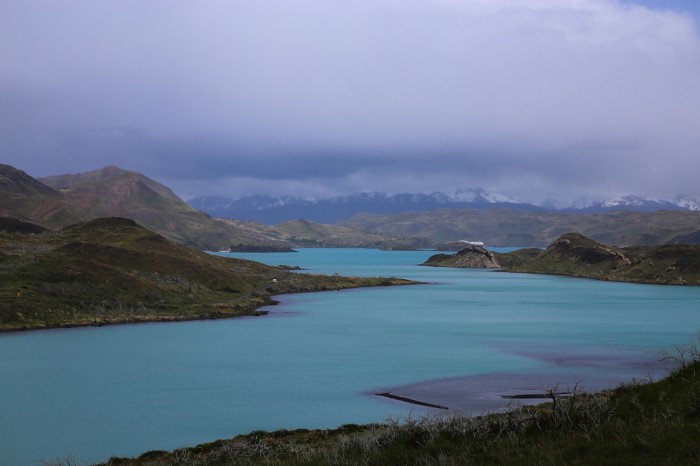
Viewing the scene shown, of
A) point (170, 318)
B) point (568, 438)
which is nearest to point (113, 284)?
point (170, 318)

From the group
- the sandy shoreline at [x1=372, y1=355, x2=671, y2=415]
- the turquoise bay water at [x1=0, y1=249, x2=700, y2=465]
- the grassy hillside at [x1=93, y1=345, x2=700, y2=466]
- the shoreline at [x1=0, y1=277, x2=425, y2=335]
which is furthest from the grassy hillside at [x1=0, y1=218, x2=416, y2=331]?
the grassy hillside at [x1=93, y1=345, x2=700, y2=466]

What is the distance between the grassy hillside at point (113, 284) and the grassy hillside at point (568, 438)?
274 feet

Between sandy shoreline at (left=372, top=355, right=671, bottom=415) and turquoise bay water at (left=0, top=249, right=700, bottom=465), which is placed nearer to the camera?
turquoise bay water at (left=0, top=249, right=700, bottom=465)

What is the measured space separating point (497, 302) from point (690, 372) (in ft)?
429

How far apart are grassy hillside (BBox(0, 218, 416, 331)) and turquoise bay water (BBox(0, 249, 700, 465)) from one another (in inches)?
270

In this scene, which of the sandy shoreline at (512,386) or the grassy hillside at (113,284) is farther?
the grassy hillside at (113,284)

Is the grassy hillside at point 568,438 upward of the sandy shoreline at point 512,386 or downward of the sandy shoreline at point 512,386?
upward

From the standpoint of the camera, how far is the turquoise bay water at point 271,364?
1916 inches

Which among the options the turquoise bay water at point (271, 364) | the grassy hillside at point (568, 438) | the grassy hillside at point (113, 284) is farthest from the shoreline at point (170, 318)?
the grassy hillside at point (568, 438)

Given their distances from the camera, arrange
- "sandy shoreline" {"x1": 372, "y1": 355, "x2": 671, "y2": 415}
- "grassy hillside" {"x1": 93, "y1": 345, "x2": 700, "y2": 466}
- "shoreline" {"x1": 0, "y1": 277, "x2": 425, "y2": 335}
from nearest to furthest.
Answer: "grassy hillside" {"x1": 93, "y1": 345, "x2": 700, "y2": 466}
"sandy shoreline" {"x1": 372, "y1": 355, "x2": 671, "y2": 415}
"shoreline" {"x1": 0, "y1": 277, "x2": 425, "y2": 335}

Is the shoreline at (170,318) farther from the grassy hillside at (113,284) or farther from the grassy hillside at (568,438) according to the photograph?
the grassy hillside at (568,438)

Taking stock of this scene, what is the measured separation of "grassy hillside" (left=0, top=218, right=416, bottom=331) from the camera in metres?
106

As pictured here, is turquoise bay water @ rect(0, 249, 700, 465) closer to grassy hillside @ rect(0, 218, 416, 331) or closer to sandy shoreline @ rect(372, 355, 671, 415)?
sandy shoreline @ rect(372, 355, 671, 415)

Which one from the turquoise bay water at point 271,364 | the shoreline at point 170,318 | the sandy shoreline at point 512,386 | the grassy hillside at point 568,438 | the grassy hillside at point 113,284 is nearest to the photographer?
the grassy hillside at point 568,438
